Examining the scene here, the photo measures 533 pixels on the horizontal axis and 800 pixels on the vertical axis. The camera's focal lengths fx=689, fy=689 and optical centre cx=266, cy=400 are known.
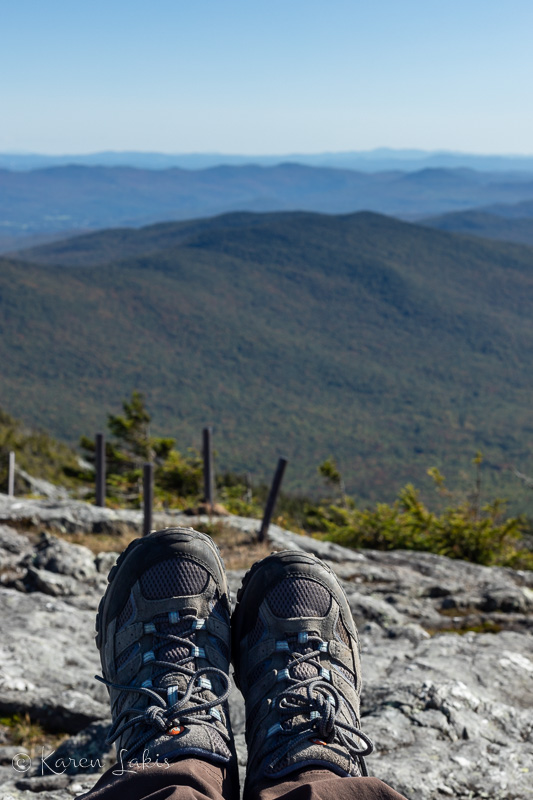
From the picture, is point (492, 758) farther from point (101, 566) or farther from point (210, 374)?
point (210, 374)

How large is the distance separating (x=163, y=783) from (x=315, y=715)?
61 cm

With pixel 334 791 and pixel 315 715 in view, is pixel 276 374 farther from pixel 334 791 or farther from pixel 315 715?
pixel 334 791

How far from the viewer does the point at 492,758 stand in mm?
2844

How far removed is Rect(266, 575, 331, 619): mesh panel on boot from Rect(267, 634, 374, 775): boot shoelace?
0.70ft

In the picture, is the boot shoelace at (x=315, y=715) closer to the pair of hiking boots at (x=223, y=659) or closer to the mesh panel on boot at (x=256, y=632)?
the pair of hiking boots at (x=223, y=659)

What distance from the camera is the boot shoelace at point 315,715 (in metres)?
2.28

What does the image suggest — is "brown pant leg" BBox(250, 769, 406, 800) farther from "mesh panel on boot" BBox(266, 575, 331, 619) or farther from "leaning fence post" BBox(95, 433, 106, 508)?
"leaning fence post" BBox(95, 433, 106, 508)

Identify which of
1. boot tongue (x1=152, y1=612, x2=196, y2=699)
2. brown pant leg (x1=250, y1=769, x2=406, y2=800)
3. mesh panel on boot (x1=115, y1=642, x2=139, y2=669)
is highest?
brown pant leg (x1=250, y1=769, x2=406, y2=800)

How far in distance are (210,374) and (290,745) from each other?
14515 cm

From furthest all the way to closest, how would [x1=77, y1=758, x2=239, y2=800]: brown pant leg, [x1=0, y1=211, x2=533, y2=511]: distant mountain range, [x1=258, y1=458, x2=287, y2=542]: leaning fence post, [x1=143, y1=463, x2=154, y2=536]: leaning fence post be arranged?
1. [x1=0, y1=211, x2=533, y2=511]: distant mountain range
2. [x1=258, y1=458, x2=287, y2=542]: leaning fence post
3. [x1=143, y1=463, x2=154, y2=536]: leaning fence post
4. [x1=77, y1=758, x2=239, y2=800]: brown pant leg

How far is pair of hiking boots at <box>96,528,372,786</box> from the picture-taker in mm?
2246

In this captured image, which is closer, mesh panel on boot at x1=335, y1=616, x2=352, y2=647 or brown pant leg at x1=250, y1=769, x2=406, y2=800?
brown pant leg at x1=250, y1=769, x2=406, y2=800

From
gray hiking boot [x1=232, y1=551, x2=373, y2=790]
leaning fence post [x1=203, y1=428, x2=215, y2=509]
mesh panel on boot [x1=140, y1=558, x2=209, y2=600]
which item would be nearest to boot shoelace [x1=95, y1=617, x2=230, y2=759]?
gray hiking boot [x1=232, y1=551, x2=373, y2=790]

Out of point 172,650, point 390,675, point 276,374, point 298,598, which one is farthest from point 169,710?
point 276,374
